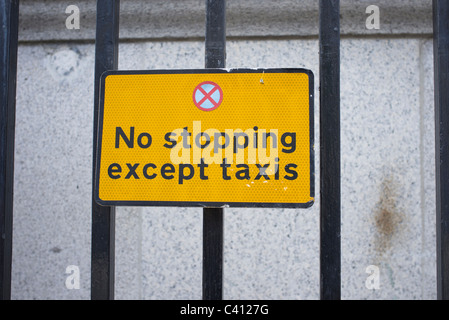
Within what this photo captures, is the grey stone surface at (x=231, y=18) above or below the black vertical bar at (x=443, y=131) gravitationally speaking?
above

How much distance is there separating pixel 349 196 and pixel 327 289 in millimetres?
1264

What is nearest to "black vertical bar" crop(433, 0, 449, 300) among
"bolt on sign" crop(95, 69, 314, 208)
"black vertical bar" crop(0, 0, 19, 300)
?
"bolt on sign" crop(95, 69, 314, 208)

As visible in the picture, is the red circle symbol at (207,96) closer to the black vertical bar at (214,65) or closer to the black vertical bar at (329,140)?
the black vertical bar at (214,65)

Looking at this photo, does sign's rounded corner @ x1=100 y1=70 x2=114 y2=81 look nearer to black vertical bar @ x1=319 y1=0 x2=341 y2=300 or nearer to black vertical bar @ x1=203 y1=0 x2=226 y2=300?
black vertical bar @ x1=203 y1=0 x2=226 y2=300

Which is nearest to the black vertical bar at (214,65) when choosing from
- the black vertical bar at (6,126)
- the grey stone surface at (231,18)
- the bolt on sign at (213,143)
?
the bolt on sign at (213,143)

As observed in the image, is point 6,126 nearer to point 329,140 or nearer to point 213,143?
point 213,143

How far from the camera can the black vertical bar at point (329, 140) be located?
131cm

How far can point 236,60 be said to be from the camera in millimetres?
2510

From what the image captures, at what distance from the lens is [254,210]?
2.53m

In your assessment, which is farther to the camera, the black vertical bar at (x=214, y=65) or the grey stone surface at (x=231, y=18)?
the grey stone surface at (x=231, y=18)

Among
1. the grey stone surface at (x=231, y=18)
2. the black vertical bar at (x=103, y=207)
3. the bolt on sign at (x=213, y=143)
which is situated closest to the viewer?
the bolt on sign at (x=213, y=143)

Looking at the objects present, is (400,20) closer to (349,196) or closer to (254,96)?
(349,196)

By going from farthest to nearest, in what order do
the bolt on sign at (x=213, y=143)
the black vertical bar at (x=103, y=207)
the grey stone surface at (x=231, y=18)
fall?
the grey stone surface at (x=231, y=18)
the black vertical bar at (x=103, y=207)
the bolt on sign at (x=213, y=143)

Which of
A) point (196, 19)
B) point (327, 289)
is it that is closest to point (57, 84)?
point (196, 19)
